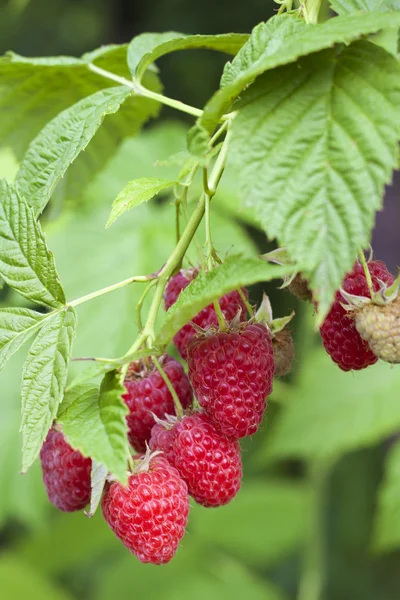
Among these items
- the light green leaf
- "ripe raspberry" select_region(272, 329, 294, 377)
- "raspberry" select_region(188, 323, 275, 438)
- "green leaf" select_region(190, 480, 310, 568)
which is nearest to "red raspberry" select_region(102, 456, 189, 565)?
"raspberry" select_region(188, 323, 275, 438)

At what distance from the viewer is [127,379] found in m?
1.21

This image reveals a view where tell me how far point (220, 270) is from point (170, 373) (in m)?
0.29

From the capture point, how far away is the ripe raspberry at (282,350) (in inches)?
47.1

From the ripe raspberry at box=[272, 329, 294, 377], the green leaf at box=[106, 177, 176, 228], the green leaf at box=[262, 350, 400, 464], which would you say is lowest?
the green leaf at box=[262, 350, 400, 464]

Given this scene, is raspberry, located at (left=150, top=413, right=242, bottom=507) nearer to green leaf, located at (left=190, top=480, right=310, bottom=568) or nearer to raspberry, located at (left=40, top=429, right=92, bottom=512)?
raspberry, located at (left=40, top=429, right=92, bottom=512)

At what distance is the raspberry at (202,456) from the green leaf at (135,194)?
30 centimetres

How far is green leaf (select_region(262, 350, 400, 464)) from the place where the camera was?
2.58m

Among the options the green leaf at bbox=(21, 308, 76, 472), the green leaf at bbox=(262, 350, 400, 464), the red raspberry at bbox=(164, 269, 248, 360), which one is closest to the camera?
the green leaf at bbox=(21, 308, 76, 472)

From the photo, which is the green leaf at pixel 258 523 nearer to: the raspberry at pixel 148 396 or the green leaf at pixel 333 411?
the green leaf at pixel 333 411

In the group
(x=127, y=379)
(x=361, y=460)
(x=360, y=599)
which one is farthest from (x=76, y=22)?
(x=127, y=379)

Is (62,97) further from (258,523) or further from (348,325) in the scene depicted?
(258,523)

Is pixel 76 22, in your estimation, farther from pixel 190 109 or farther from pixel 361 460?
pixel 190 109

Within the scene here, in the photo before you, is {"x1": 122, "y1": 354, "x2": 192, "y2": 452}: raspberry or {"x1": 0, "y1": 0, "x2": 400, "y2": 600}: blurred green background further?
{"x1": 0, "y1": 0, "x2": 400, "y2": 600}: blurred green background

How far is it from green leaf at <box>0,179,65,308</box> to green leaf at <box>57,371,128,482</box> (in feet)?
0.51
